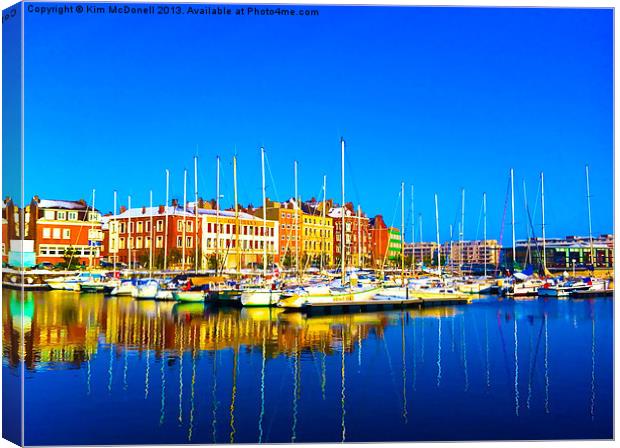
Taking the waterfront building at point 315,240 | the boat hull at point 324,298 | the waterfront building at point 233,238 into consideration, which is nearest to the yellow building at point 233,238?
the waterfront building at point 233,238

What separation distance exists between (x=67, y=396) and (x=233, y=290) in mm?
20323

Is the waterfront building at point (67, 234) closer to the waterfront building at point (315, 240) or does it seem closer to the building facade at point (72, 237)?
the building facade at point (72, 237)

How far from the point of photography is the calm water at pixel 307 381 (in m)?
10.3

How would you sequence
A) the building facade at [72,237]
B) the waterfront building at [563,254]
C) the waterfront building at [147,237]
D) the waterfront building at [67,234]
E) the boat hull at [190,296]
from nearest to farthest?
the waterfront building at [67,234] → the building facade at [72,237] → the waterfront building at [563,254] → the boat hull at [190,296] → the waterfront building at [147,237]

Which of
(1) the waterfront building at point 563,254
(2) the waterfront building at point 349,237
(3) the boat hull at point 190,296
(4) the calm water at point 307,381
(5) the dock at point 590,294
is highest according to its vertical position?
(2) the waterfront building at point 349,237

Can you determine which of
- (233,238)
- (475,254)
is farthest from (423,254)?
(233,238)

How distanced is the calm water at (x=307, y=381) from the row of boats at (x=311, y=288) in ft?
15.6

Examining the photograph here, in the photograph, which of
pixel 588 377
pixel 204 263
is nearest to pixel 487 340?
pixel 588 377

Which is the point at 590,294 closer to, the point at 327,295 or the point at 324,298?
the point at 327,295

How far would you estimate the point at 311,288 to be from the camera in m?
28.4

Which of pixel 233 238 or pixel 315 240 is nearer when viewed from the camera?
pixel 233 238

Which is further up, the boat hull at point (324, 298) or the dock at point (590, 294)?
the boat hull at point (324, 298)

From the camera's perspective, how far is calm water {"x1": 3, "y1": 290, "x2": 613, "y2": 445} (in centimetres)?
1031

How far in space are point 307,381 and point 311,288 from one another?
1508cm
